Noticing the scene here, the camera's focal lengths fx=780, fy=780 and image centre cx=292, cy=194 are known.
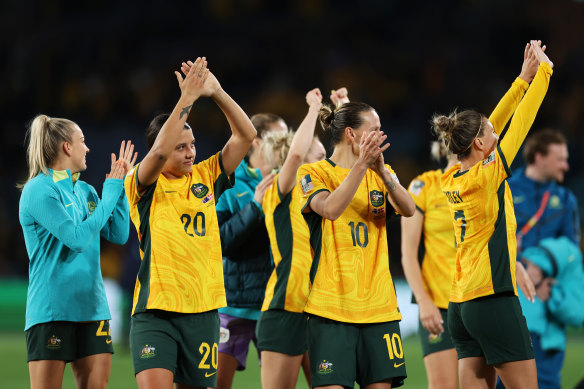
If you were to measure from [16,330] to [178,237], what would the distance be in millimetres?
10074

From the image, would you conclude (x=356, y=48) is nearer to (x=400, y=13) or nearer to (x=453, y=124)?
(x=400, y=13)

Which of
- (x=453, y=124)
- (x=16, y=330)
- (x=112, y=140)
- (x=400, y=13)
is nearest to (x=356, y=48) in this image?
(x=400, y=13)

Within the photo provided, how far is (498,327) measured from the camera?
4402mm

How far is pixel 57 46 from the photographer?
16.8 meters

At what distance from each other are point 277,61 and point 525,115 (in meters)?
12.5

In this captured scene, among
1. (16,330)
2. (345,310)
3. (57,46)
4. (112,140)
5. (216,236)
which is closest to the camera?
(345,310)

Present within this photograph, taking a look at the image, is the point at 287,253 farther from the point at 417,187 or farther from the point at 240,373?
the point at 240,373

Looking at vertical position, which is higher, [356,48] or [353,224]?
[356,48]

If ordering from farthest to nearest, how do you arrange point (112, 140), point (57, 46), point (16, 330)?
1. point (57, 46)
2. point (112, 140)
3. point (16, 330)

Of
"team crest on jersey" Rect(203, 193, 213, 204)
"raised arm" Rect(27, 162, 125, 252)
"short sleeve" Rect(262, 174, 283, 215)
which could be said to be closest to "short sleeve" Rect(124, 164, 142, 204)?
"raised arm" Rect(27, 162, 125, 252)

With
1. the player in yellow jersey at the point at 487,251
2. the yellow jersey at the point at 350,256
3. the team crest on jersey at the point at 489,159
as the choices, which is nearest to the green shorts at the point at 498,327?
the player in yellow jersey at the point at 487,251

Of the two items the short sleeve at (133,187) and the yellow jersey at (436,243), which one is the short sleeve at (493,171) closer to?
the yellow jersey at (436,243)

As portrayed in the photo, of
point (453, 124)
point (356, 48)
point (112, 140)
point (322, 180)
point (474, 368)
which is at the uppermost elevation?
point (356, 48)

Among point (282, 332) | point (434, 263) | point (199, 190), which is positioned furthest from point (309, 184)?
point (434, 263)
